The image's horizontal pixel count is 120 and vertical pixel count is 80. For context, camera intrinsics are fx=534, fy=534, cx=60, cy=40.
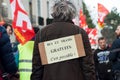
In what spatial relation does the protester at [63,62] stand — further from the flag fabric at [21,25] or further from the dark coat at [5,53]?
the flag fabric at [21,25]

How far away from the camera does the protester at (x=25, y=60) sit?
887 cm

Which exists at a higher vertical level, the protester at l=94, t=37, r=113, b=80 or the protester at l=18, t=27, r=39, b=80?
the protester at l=18, t=27, r=39, b=80

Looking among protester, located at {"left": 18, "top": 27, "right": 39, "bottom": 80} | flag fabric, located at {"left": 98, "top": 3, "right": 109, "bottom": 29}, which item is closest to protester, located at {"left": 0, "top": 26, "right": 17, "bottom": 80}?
protester, located at {"left": 18, "top": 27, "right": 39, "bottom": 80}

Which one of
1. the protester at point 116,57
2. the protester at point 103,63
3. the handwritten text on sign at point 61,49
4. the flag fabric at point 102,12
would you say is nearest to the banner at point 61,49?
the handwritten text on sign at point 61,49

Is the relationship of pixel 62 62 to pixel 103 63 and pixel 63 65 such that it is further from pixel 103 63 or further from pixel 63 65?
pixel 103 63

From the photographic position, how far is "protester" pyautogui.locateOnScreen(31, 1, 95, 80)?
605 cm

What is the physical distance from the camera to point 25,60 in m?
8.93

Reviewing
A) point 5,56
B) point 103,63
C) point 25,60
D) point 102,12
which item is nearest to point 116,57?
point 103,63

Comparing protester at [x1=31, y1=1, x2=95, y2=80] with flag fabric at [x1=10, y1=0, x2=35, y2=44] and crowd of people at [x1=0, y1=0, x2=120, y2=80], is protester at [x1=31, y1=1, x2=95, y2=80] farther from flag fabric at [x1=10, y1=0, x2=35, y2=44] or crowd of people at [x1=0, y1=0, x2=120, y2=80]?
flag fabric at [x1=10, y1=0, x2=35, y2=44]

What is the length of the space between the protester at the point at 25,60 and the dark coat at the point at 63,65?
269cm

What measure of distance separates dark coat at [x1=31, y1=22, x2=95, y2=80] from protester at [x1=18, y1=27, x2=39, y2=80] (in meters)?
2.69

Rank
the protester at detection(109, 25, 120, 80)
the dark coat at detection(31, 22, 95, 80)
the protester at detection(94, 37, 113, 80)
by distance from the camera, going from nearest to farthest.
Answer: the dark coat at detection(31, 22, 95, 80)
the protester at detection(109, 25, 120, 80)
the protester at detection(94, 37, 113, 80)

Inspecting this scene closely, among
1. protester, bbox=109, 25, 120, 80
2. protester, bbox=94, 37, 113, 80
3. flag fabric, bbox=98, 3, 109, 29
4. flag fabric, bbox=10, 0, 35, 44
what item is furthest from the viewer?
flag fabric, bbox=98, 3, 109, 29

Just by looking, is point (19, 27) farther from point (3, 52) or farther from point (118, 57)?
point (3, 52)
